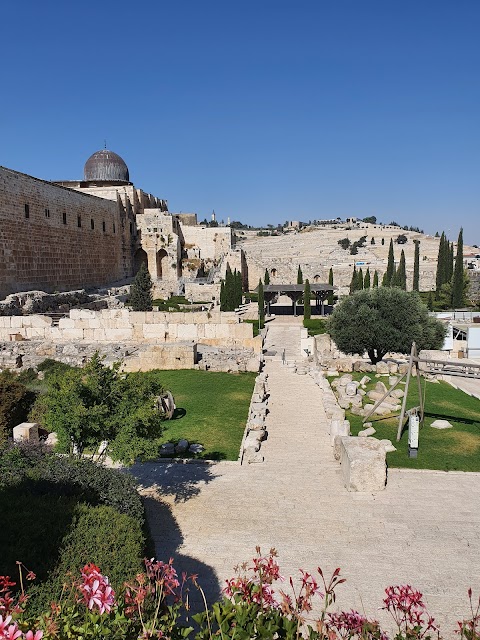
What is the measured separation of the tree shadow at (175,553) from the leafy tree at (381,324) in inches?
498

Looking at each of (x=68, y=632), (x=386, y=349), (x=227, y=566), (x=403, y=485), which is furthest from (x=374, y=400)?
(x=68, y=632)

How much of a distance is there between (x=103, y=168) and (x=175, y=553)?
4192 centimetres

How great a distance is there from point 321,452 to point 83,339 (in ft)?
38.8

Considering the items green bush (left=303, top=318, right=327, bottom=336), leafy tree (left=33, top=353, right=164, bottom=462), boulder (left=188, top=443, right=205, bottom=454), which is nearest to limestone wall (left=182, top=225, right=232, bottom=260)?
green bush (left=303, top=318, right=327, bottom=336)

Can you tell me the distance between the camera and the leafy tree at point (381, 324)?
57.5ft

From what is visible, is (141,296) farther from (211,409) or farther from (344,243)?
(344,243)

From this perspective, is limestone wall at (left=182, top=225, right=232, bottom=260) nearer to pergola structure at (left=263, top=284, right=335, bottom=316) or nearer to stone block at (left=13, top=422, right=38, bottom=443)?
pergola structure at (left=263, top=284, right=335, bottom=316)

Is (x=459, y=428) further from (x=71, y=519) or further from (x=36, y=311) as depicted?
(x=36, y=311)

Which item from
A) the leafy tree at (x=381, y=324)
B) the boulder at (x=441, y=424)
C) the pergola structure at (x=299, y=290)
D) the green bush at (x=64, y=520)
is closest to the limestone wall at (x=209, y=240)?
the pergola structure at (x=299, y=290)

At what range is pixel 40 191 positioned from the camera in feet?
82.1

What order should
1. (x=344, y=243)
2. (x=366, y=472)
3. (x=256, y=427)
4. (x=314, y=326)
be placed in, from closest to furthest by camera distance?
(x=366, y=472), (x=256, y=427), (x=314, y=326), (x=344, y=243)

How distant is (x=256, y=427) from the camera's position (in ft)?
30.3

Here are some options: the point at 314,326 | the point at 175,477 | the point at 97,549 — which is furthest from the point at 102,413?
the point at 314,326

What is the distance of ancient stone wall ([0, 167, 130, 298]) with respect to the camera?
2239 cm
